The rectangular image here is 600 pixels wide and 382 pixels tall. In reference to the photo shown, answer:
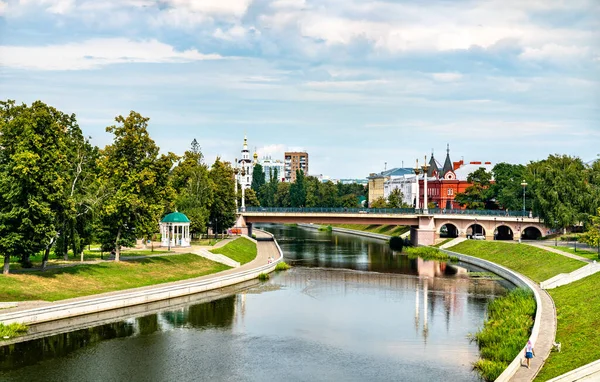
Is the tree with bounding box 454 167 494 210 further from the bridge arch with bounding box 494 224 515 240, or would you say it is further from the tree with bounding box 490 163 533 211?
the bridge arch with bounding box 494 224 515 240

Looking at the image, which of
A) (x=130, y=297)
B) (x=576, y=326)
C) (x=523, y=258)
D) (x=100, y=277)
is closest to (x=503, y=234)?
(x=523, y=258)

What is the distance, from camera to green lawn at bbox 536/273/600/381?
112ft

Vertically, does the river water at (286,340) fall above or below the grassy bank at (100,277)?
below

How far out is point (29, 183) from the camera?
53938 millimetres

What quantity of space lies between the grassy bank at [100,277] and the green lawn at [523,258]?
1410 inches

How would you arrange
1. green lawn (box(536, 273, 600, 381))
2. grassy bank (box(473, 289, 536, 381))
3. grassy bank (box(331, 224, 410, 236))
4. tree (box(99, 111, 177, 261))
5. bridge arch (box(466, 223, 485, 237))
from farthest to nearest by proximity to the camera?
grassy bank (box(331, 224, 410, 236))
bridge arch (box(466, 223, 485, 237))
tree (box(99, 111, 177, 261))
grassy bank (box(473, 289, 536, 381))
green lawn (box(536, 273, 600, 381))

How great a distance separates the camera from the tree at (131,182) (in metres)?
69.6

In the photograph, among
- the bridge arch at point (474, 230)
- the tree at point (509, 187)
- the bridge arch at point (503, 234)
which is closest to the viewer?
the bridge arch at point (503, 234)

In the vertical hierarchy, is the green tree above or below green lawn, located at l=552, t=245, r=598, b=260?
above

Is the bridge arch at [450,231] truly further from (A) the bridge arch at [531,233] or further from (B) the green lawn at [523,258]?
(B) the green lawn at [523,258]

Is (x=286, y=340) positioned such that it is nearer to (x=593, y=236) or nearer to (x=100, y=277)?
(x=100, y=277)

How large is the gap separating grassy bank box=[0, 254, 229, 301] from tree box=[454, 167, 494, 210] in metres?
→ 79.3

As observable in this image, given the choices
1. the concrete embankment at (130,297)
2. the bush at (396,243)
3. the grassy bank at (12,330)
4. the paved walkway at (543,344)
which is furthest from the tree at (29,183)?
the bush at (396,243)

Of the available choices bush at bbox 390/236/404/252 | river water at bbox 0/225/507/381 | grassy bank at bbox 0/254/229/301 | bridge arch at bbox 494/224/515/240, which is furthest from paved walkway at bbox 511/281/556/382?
bush at bbox 390/236/404/252
